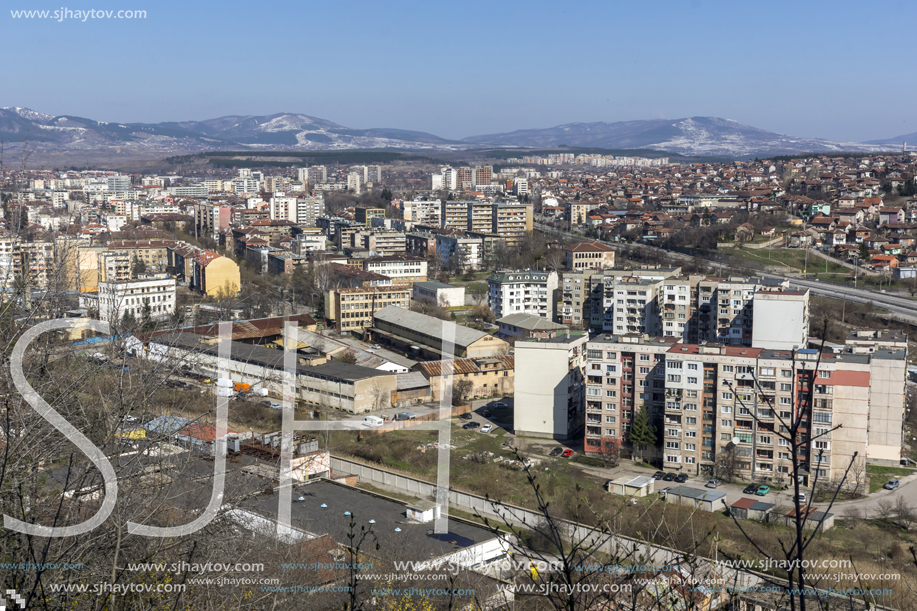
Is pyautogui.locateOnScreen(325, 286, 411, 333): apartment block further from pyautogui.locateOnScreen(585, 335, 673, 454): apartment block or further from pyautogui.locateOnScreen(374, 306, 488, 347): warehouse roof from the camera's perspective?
pyautogui.locateOnScreen(585, 335, 673, 454): apartment block

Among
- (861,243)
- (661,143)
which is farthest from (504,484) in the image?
(661,143)

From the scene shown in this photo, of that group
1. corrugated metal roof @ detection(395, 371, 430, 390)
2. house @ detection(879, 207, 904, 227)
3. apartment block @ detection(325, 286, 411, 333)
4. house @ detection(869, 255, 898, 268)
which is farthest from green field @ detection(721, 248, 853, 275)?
corrugated metal roof @ detection(395, 371, 430, 390)

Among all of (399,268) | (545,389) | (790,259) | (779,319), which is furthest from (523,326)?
(790,259)

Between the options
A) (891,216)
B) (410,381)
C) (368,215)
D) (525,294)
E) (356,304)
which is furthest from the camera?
(368,215)

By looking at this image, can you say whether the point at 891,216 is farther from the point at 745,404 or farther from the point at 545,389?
A: the point at 545,389

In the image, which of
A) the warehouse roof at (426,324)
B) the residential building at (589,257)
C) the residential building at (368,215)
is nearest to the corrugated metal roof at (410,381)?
the warehouse roof at (426,324)

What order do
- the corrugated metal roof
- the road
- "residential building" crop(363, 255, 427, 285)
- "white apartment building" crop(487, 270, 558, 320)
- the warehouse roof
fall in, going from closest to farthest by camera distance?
the corrugated metal roof, the warehouse roof, the road, "white apartment building" crop(487, 270, 558, 320), "residential building" crop(363, 255, 427, 285)
